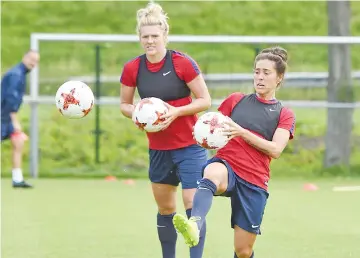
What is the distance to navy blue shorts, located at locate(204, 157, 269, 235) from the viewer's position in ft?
21.2

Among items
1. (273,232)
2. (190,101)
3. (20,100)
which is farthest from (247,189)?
(20,100)

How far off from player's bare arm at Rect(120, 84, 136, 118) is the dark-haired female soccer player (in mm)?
818

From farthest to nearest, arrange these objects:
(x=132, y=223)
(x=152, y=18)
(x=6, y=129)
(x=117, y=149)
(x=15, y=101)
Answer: (x=117, y=149)
(x=6, y=129)
(x=15, y=101)
(x=132, y=223)
(x=152, y=18)

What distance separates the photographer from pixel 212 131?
20.6 ft

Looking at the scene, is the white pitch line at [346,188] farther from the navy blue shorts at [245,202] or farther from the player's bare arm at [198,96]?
the navy blue shorts at [245,202]

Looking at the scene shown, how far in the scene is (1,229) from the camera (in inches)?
361

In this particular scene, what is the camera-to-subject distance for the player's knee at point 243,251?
21.4 ft

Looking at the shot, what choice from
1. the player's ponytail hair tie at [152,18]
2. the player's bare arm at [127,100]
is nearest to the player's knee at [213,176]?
the player's bare arm at [127,100]

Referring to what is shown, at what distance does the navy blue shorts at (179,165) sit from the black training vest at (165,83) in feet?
1.30

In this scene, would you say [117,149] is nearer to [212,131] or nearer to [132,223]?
[132,223]

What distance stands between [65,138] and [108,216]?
5.18 metres

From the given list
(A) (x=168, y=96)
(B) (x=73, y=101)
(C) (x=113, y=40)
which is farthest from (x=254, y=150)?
(C) (x=113, y=40)

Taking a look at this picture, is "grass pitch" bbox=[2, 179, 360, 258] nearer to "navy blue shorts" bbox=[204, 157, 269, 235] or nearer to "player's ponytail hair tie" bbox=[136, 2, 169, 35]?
"navy blue shorts" bbox=[204, 157, 269, 235]

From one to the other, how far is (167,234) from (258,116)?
1.27 m
